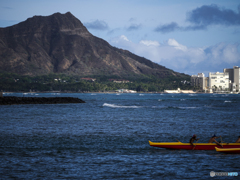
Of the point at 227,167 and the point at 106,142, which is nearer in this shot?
the point at 227,167

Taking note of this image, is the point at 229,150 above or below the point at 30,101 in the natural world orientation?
above

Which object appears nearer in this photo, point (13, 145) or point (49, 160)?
point (49, 160)

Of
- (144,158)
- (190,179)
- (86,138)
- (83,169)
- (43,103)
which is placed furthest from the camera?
(43,103)

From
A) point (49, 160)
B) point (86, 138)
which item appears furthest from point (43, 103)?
point (49, 160)

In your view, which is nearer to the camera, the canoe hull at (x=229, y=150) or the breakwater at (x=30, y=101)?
the canoe hull at (x=229, y=150)

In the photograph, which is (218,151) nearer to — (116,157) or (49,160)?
(116,157)

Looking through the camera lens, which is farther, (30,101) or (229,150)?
(30,101)

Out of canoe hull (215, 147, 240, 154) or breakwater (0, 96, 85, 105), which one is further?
breakwater (0, 96, 85, 105)

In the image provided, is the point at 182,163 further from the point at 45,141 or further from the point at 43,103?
the point at 43,103

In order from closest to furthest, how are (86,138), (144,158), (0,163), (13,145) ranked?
1. (0,163)
2. (144,158)
3. (13,145)
4. (86,138)

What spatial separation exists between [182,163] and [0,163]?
15517mm

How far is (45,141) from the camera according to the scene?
42344 millimetres

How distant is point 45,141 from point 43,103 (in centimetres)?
10785

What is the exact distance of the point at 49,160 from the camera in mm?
31109
